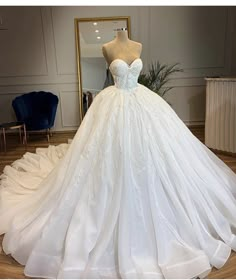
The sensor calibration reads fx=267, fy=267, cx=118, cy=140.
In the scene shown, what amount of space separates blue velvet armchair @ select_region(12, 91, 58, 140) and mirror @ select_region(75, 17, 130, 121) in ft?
1.96

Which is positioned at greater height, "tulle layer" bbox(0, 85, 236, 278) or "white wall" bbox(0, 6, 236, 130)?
"white wall" bbox(0, 6, 236, 130)

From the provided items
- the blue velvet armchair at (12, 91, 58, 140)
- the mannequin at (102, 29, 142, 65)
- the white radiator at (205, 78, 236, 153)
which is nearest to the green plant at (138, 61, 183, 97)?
the white radiator at (205, 78, 236, 153)

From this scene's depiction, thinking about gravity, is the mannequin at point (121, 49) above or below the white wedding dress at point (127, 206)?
above

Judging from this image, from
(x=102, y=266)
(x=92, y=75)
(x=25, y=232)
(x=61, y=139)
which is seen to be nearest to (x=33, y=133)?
(x=61, y=139)

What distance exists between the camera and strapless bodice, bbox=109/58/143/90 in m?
1.86

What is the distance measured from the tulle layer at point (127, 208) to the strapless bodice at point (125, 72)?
6 cm

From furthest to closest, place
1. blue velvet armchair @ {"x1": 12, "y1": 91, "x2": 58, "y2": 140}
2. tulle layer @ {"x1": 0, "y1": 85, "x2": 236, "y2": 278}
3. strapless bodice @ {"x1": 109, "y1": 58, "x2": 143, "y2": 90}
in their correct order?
blue velvet armchair @ {"x1": 12, "y1": 91, "x2": 58, "y2": 140} → strapless bodice @ {"x1": 109, "y1": 58, "x2": 143, "y2": 90} → tulle layer @ {"x1": 0, "y1": 85, "x2": 236, "y2": 278}

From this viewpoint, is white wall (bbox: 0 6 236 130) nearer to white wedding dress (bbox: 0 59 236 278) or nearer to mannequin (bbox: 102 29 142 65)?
mannequin (bbox: 102 29 142 65)

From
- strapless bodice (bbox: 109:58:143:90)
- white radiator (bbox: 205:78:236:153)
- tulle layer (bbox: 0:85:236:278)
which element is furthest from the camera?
white radiator (bbox: 205:78:236:153)

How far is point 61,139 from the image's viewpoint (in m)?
4.45

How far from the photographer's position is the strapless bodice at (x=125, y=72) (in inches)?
73.3

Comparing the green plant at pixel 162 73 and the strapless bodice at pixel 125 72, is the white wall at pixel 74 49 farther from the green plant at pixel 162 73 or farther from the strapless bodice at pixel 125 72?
the strapless bodice at pixel 125 72

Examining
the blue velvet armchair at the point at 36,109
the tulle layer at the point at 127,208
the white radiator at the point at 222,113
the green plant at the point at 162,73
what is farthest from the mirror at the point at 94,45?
the tulle layer at the point at 127,208
